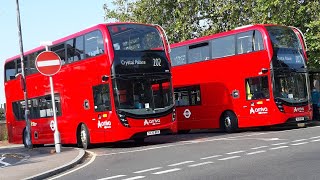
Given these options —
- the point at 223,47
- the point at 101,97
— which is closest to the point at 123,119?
→ the point at 101,97

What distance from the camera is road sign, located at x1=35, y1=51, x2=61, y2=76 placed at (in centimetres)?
1603

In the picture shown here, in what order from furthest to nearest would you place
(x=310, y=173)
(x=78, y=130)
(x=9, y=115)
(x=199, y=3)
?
(x=199, y=3), (x=9, y=115), (x=78, y=130), (x=310, y=173)

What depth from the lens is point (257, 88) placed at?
2044 centimetres

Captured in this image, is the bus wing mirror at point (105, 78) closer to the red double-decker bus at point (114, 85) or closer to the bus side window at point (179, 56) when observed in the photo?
the red double-decker bus at point (114, 85)

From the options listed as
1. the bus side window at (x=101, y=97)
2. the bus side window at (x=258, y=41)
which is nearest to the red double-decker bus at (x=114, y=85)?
the bus side window at (x=101, y=97)

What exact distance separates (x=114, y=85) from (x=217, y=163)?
21.3 feet

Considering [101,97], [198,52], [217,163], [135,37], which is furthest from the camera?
[198,52]

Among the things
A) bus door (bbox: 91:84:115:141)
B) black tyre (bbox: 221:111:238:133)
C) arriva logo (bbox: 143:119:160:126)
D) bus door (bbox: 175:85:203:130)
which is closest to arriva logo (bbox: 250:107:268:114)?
black tyre (bbox: 221:111:238:133)

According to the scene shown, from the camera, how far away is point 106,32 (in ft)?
54.6

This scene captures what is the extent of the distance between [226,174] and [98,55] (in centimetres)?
902

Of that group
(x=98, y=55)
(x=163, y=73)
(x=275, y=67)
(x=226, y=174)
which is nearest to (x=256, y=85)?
(x=275, y=67)

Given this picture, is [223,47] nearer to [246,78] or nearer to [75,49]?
[246,78]

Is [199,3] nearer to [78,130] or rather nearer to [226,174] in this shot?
[78,130]

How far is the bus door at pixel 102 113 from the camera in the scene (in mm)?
16938
